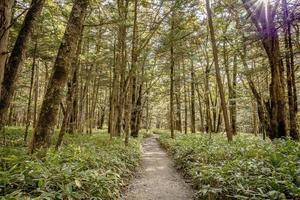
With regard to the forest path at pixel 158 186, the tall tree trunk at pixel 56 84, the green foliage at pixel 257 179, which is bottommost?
the forest path at pixel 158 186

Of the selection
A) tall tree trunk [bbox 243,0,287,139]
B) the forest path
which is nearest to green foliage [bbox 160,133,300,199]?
the forest path

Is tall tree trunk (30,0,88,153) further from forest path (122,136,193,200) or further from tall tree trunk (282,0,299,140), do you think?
tall tree trunk (282,0,299,140)

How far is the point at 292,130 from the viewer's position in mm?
10727

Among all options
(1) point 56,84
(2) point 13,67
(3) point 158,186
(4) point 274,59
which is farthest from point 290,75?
(2) point 13,67

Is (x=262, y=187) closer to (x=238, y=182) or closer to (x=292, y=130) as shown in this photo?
(x=238, y=182)

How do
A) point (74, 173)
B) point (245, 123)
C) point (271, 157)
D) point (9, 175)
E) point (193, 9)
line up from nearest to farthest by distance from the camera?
point (9, 175) < point (74, 173) < point (271, 157) < point (193, 9) < point (245, 123)

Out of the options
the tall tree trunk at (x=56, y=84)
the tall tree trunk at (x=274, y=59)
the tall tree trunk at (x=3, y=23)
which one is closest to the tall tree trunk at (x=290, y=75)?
the tall tree trunk at (x=274, y=59)

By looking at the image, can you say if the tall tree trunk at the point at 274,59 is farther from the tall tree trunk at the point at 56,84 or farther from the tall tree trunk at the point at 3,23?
the tall tree trunk at the point at 3,23

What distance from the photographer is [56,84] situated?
5.81 m

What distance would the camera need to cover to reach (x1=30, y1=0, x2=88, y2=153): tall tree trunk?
5609mm

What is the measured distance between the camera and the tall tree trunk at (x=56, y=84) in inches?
221

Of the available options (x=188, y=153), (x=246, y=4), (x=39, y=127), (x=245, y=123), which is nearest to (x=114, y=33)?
(x=246, y=4)

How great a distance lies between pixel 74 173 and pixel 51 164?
22.1 inches

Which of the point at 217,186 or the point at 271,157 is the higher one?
the point at 271,157
